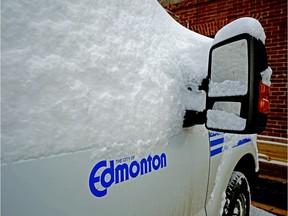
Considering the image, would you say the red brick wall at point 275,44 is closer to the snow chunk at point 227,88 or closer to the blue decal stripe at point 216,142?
the blue decal stripe at point 216,142

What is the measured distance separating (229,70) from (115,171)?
72 centimetres

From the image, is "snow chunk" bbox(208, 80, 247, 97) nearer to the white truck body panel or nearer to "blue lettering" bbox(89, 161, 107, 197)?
the white truck body panel

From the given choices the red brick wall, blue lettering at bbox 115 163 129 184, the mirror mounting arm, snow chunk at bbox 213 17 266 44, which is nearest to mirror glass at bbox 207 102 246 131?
the mirror mounting arm

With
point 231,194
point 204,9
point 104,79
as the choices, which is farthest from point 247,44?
point 204,9

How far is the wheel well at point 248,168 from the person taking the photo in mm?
2427

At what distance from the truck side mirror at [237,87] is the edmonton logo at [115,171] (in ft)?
1.12

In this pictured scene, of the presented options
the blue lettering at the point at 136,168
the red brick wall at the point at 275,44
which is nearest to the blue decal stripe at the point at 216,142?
the blue lettering at the point at 136,168

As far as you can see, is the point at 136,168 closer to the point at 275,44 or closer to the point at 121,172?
the point at 121,172

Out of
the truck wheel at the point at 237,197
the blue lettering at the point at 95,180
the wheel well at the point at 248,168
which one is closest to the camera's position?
the blue lettering at the point at 95,180

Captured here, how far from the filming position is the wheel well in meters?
2.43

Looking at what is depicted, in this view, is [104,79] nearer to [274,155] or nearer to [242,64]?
[242,64]

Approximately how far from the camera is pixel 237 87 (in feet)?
3.50

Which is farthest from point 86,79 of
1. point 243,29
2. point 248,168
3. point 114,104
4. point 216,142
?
point 248,168

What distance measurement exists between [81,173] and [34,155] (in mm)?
168
